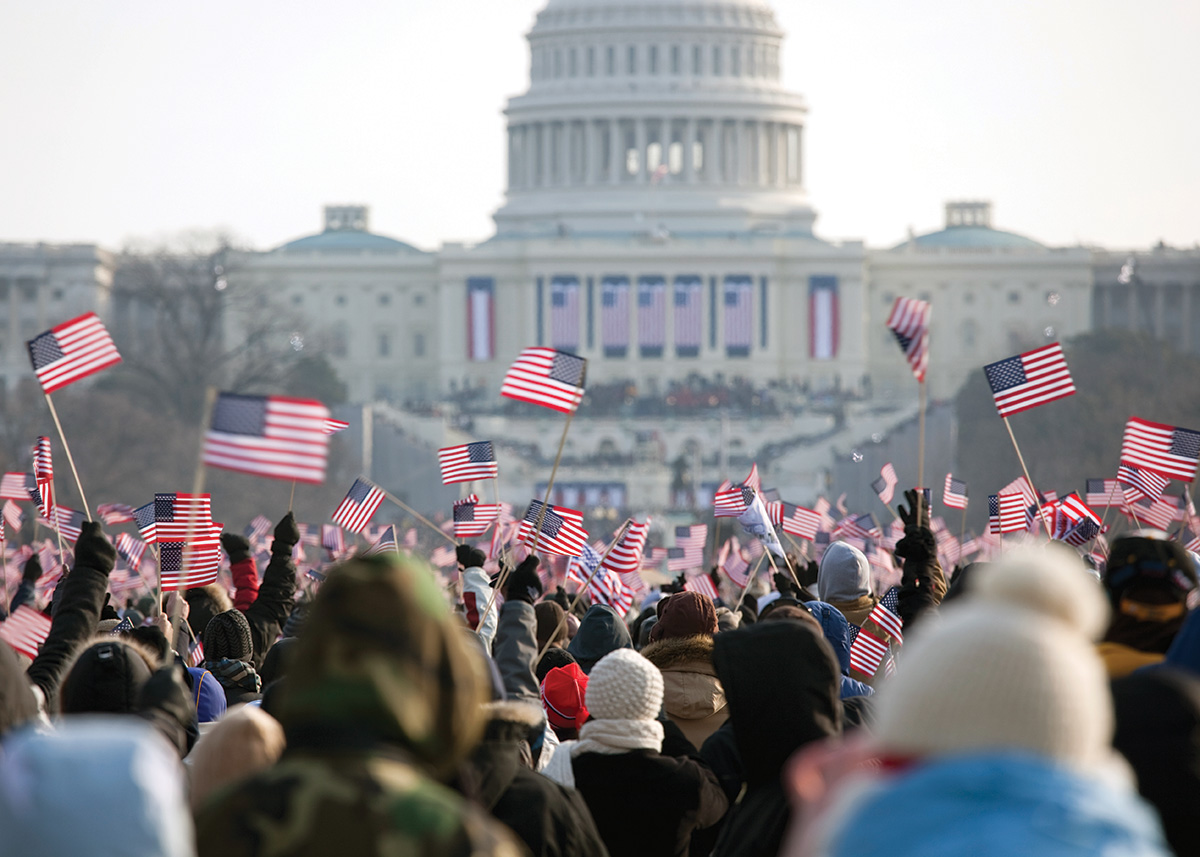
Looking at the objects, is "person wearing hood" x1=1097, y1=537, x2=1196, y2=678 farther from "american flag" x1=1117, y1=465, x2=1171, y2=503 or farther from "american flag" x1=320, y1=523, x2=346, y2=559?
"american flag" x1=320, y1=523, x2=346, y2=559

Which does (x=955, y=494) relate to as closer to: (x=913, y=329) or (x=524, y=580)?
(x=913, y=329)

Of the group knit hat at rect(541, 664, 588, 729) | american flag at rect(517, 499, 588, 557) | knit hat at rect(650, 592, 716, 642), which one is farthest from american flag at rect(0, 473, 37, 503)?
Result: knit hat at rect(650, 592, 716, 642)

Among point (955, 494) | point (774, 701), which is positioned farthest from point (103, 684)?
point (955, 494)

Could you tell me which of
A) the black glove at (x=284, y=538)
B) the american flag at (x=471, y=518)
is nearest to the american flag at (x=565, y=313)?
the american flag at (x=471, y=518)

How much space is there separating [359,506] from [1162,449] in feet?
25.4

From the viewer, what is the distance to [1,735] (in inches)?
220

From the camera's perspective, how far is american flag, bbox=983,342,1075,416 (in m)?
18.5

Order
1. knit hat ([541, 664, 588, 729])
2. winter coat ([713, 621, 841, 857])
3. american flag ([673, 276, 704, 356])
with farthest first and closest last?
1. american flag ([673, 276, 704, 356])
2. knit hat ([541, 664, 588, 729])
3. winter coat ([713, 621, 841, 857])

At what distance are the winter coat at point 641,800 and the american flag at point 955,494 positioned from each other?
16.7 m

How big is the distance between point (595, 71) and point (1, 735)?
123 meters

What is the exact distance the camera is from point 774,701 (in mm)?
6207

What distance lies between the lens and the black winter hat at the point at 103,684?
20.2ft

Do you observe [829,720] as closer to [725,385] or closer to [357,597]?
[357,597]

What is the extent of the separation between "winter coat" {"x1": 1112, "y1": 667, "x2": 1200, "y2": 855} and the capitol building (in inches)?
3829
